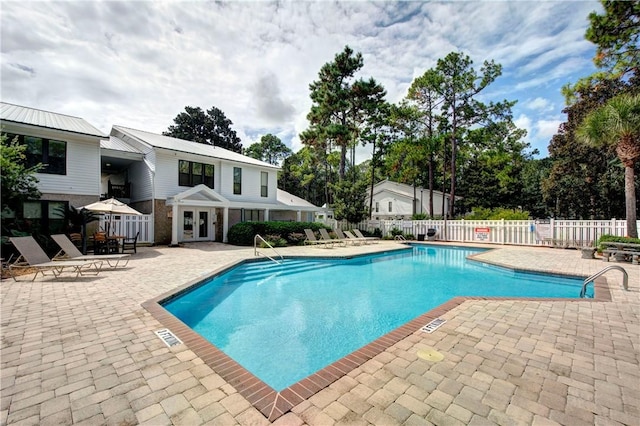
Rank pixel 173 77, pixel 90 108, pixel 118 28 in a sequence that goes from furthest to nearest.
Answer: pixel 90 108 < pixel 173 77 < pixel 118 28

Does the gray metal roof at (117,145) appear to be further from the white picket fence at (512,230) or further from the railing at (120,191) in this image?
the white picket fence at (512,230)

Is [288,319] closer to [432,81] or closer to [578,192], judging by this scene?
[432,81]

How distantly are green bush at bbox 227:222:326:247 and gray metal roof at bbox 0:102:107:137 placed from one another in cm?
812

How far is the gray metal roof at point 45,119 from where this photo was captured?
12180 millimetres

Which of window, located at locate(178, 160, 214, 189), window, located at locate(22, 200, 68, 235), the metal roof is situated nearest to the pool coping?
window, located at locate(22, 200, 68, 235)

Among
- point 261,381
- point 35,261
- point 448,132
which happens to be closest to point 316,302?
point 261,381

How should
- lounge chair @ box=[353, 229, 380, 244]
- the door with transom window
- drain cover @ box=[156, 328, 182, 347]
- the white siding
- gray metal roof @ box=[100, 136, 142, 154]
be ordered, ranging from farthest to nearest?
lounge chair @ box=[353, 229, 380, 244] < the door with transom window < the white siding < gray metal roof @ box=[100, 136, 142, 154] < drain cover @ box=[156, 328, 182, 347]

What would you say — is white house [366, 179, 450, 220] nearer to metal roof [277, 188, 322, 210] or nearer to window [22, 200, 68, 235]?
metal roof [277, 188, 322, 210]

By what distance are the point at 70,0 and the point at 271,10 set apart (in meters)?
5.27

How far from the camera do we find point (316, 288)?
8.23 meters

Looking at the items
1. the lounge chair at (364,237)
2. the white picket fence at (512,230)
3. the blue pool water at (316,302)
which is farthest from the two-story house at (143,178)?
the blue pool water at (316,302)

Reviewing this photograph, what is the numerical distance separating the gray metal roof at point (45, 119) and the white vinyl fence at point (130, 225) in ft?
13.8

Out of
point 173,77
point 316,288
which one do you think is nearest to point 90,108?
point 173,77

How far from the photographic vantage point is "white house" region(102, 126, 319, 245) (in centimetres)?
1589
